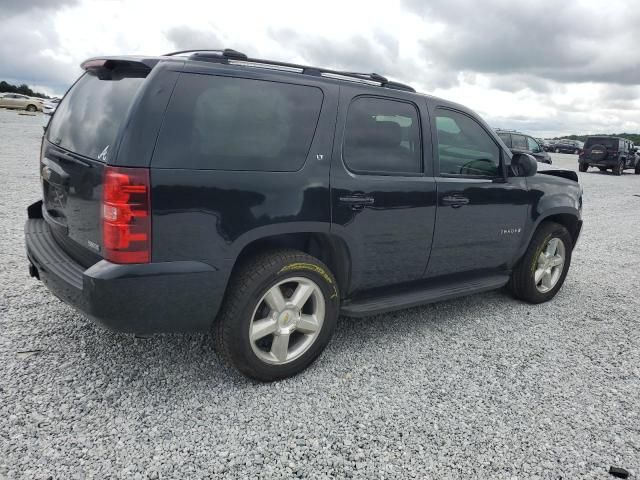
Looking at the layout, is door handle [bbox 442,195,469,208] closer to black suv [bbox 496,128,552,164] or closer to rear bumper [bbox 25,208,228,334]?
rear bumper [bbox 25,208,228,334]

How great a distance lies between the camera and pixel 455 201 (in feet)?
12.1

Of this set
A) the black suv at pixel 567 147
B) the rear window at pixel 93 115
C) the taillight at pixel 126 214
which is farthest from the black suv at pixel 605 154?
the taillight at pixel 126 214

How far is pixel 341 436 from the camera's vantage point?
101 inches

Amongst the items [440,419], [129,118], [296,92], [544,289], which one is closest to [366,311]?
[440,419]

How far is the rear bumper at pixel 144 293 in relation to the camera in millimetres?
2434

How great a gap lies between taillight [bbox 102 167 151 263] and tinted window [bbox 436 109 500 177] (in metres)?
2.14

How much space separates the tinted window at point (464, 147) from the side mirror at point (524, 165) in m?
0.18

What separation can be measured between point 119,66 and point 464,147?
2.50 m

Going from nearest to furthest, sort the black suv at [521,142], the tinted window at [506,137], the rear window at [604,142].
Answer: the tinted window at [506,137] → the black suv at [521,142] → the rear window at [604,142]

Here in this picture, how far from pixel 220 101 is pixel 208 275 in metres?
0.91

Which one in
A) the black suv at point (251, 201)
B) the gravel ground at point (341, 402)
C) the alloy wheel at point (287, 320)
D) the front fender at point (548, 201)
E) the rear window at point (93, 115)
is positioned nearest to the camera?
the gravel ground at point (341, 402)

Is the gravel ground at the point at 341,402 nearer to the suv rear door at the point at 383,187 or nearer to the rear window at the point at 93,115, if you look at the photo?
the suv rear door at the point at 383,187

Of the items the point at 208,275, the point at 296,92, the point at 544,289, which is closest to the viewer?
the point at 208,275

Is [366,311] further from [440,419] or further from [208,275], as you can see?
[208,275]
